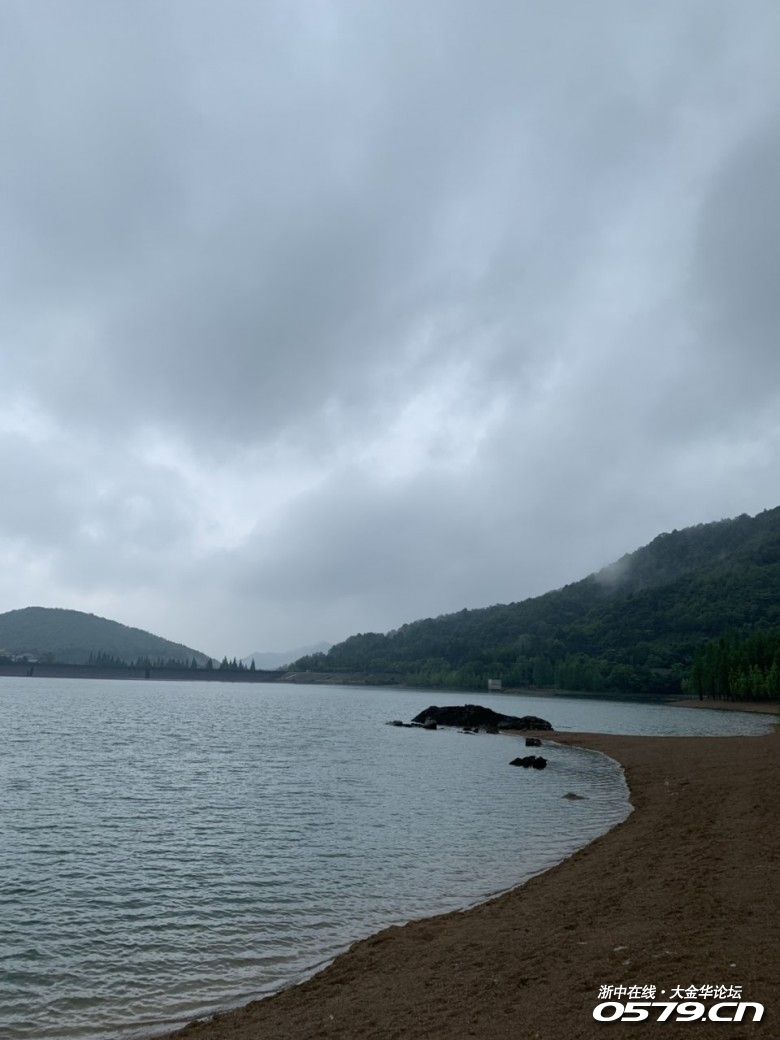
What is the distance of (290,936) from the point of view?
21.2 meters

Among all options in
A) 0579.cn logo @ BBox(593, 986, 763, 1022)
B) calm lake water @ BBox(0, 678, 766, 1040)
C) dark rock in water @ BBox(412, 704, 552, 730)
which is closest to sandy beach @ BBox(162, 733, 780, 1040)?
0579.cn logo @ BBox(593, 986, 763, 1022)

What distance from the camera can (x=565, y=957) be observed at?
15.6m

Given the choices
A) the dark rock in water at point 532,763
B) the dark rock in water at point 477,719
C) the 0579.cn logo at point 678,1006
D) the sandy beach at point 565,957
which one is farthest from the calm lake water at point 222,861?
the dark rock in water at point 477,719

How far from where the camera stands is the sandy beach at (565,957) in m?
12.3

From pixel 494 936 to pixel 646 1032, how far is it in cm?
856

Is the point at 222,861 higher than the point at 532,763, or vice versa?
the point at 222,861

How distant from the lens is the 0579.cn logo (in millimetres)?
10797

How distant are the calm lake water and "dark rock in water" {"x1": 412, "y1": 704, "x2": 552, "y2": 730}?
6405 cm

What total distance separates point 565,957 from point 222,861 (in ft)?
60.9

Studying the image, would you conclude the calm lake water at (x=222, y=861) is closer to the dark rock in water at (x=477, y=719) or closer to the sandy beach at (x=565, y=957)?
the sandy beach at (x=565, y=957)

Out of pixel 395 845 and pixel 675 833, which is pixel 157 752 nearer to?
pixel 395 845

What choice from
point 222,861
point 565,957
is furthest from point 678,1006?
point 222,861

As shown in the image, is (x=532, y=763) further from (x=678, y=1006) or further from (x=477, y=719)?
(x=477, y=719)

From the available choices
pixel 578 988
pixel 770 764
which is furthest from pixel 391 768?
pixel 578 988
